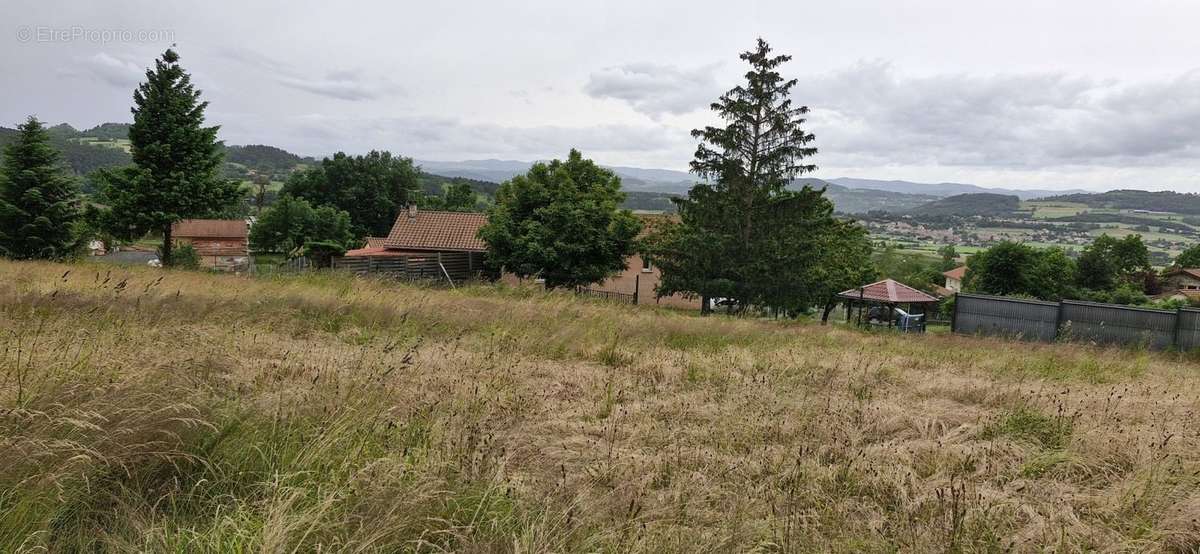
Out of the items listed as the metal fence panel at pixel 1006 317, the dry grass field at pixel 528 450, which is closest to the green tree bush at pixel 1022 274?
the metal fence panel at pixel 1006 317

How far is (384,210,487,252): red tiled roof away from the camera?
35.5m

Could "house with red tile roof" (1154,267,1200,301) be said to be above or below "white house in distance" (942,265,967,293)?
above

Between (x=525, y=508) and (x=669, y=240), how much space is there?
22.8 metres

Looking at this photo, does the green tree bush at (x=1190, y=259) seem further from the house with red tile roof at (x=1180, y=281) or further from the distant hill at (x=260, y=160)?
the distant hill at (x=260, y=160)

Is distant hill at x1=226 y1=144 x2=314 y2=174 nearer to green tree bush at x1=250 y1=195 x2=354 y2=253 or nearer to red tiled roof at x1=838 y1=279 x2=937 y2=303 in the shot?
green tree bush at x1=250 y1=195 x2=354 y2=253

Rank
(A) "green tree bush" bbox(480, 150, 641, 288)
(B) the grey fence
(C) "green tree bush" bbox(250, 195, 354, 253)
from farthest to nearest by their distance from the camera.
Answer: (C) "green tree bush" bbox(250, 195, 354, 253)
(A) "green tree bush" bbox(480, 150, 641, 288)
(B) the grey fence

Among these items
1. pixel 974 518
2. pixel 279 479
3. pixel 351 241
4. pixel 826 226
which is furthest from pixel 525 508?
pixel 351 241

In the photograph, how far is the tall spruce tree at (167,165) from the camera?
20.6 m

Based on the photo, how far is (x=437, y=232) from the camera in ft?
120

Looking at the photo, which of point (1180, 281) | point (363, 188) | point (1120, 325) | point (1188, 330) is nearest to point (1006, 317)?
point (1120, 325)

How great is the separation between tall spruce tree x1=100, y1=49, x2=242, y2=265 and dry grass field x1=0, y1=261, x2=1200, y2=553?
16.5 metres

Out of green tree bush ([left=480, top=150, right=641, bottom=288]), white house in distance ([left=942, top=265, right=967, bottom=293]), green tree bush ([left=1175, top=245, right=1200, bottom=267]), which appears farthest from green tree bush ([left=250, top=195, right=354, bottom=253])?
green tree bush ([left=1175, top=245, right=1200, bottom=267])

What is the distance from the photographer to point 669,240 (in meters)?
25.1

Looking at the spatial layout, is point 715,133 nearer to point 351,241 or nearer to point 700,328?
point 700,328
